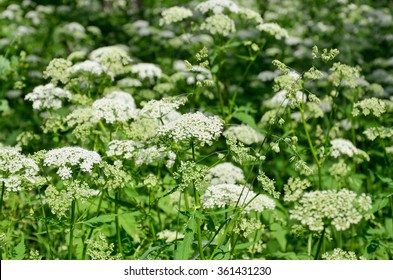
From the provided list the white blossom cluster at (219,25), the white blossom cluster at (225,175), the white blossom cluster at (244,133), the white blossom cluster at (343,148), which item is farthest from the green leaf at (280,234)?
the white blossom cluster at (219,25)

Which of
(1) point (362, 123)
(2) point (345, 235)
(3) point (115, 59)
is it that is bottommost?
(2) point (345, 235)

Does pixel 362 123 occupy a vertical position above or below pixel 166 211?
above

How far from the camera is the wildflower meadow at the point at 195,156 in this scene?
441 cm

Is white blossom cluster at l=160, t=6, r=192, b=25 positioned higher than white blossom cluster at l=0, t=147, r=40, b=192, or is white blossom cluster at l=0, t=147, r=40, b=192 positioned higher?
white blossom cluster at l=160, t=6, r=192, b=25

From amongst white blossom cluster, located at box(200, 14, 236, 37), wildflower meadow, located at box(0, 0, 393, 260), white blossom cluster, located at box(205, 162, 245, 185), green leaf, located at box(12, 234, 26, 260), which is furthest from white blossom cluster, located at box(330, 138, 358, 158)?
green leaf, located at box(12, 234, 26, 260)

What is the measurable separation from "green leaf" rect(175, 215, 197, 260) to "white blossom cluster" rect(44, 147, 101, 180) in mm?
892

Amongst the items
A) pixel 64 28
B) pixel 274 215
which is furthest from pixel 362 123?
pixel 64 28

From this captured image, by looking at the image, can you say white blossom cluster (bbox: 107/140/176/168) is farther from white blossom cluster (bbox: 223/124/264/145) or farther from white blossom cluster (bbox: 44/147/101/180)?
white blossom cluster (bbox: 223/124/264/145)

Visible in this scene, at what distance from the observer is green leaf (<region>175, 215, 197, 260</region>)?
4043mm

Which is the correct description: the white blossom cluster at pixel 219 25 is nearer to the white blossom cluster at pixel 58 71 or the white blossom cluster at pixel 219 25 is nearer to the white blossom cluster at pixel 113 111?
the white blossom cluster at pixel 58 71

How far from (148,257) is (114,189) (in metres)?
0.62

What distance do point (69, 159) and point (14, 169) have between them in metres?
0.40
